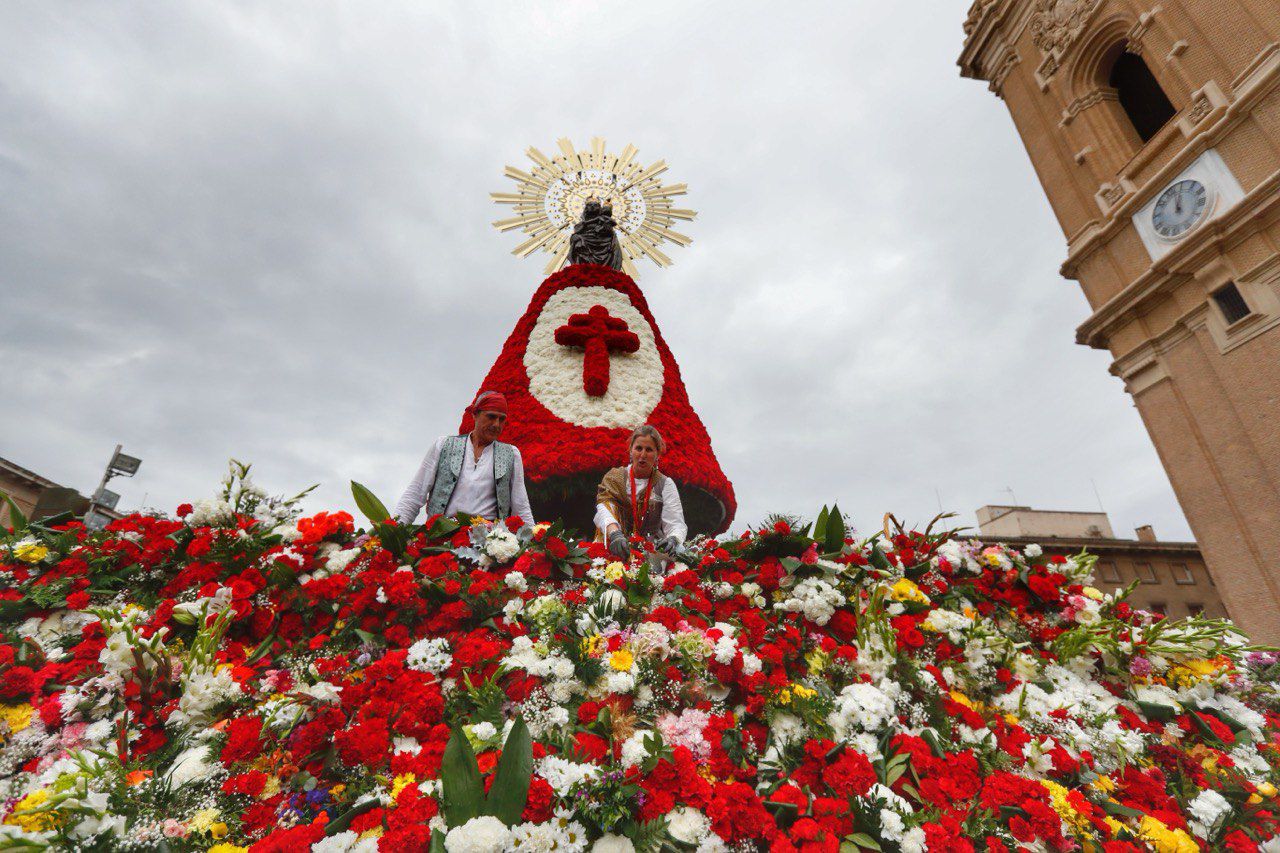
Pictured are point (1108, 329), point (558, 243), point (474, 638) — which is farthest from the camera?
point (1108, 329)

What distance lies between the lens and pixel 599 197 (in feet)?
23.5

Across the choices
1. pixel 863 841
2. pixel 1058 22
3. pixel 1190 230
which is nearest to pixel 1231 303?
pixel 1190 230

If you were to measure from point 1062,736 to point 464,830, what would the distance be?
77.9 inches

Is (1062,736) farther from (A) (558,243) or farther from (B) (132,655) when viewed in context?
(A) (558,243)

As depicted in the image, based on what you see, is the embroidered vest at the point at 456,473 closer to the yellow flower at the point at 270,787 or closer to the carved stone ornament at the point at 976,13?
the yellow flower at the point at 270,787

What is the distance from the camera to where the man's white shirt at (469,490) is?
3.57 m

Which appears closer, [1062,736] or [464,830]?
[464,830]

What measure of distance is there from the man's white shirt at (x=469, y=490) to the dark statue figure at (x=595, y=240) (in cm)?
319

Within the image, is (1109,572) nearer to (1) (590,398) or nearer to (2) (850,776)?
(1) (590,398)

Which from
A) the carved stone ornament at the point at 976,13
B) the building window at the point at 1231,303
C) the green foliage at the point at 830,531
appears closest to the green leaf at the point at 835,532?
the green foliage at the point at 830,531

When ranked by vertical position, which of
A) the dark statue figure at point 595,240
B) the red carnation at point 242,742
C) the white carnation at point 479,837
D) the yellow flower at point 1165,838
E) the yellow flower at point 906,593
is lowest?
the yellow flower at point 1165,838

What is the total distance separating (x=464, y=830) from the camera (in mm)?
1270

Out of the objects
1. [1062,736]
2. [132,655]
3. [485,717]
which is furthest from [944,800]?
[132,655]

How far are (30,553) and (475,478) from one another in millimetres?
1934
